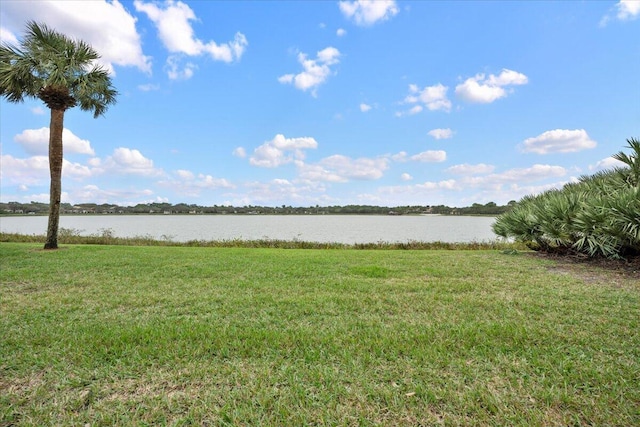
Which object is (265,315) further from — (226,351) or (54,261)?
(54,261)

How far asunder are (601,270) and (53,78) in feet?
58.7

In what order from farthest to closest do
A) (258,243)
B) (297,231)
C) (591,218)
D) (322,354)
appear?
(297,231), (258,243), (591,218), (322,354)

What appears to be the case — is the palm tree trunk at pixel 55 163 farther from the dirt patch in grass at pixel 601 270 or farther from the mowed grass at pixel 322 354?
the dirt patch in grass at pixel 601 270

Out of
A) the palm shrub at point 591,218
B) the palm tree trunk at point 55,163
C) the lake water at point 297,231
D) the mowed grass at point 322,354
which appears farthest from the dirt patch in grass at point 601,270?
the palm tree trunk at point 55,163

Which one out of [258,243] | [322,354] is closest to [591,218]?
[322,354]

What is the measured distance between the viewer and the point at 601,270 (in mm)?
7066

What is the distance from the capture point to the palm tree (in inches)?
465

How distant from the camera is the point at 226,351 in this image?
3.02 metres

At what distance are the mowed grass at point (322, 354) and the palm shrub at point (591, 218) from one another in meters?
2.31

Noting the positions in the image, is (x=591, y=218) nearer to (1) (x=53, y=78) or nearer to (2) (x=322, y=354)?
(2) (x=322, y=354)

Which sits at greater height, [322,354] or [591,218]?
[591,218]

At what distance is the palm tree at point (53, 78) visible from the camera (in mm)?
11812

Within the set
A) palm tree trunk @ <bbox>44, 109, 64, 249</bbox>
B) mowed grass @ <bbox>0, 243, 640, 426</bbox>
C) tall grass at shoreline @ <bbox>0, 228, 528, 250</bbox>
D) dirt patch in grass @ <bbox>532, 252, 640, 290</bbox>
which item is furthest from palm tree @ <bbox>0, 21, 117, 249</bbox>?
dirt patch in grass @ <bbox>532, 252, 640, 290</bbox>

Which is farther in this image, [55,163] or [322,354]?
[55,163]
